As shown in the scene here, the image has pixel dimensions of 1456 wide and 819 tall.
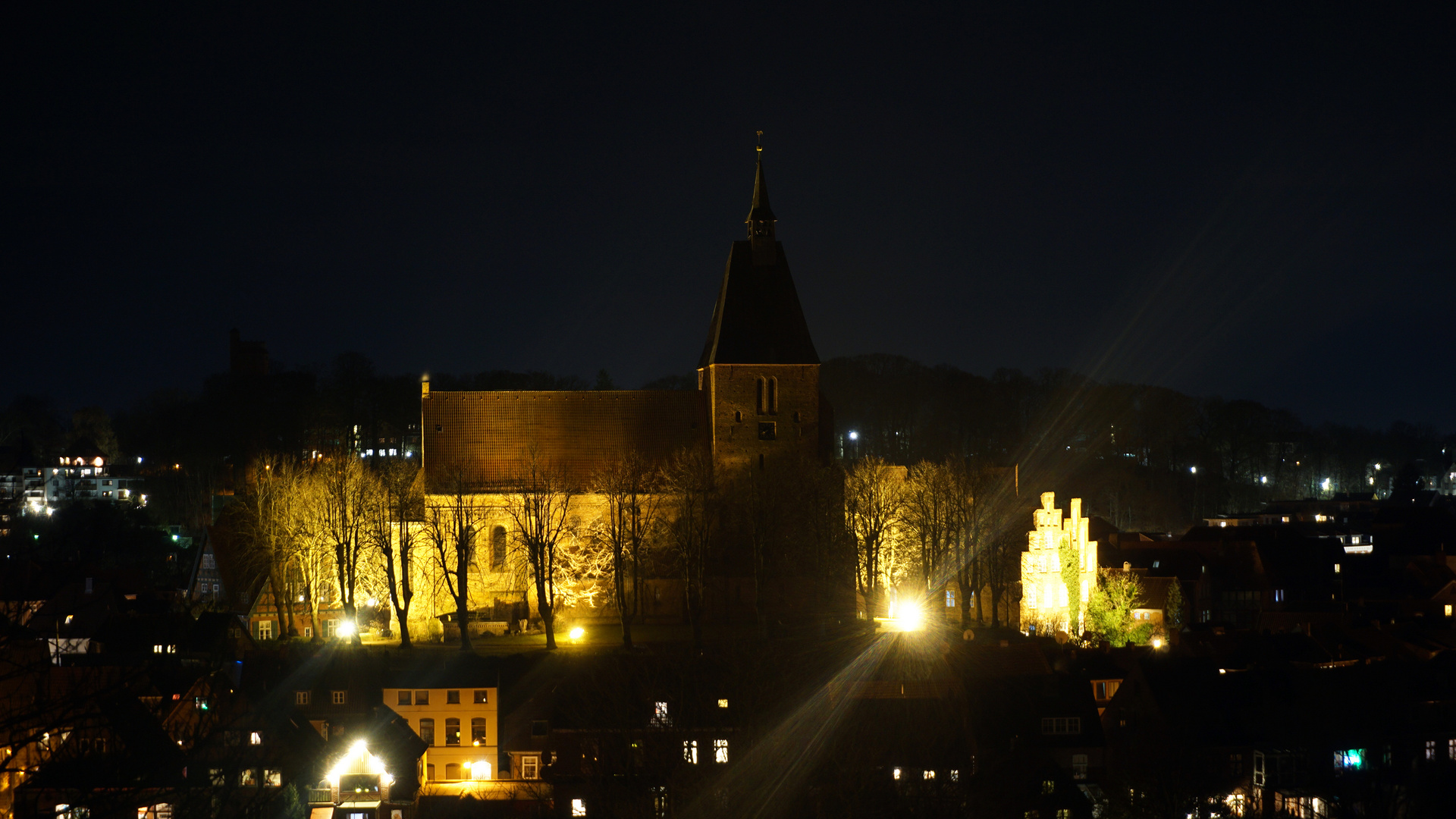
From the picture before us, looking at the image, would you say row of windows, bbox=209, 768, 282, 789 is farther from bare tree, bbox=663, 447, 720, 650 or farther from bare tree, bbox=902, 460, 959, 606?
bare tree, bbox=902, 460, 959, 606

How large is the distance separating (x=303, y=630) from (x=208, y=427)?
3138cm

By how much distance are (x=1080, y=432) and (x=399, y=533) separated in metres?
63.3

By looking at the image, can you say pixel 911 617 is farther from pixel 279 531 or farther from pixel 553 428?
pixel 279 531

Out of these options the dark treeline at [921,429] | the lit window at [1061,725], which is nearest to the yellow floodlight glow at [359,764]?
the lit window at [1061,725]

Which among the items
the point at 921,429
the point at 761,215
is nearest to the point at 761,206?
the point at 761,215

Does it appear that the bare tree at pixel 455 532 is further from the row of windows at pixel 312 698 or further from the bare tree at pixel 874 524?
the bare tree at pixel 874 524

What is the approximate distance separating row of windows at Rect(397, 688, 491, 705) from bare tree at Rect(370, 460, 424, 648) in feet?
27.6

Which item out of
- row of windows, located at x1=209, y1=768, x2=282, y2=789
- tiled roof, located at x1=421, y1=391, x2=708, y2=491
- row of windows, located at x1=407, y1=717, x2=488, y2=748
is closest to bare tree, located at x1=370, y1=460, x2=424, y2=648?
tiled roof, located at x1=421, y1=391, x2=708, y2=491

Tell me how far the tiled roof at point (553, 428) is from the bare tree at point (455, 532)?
1.32 m

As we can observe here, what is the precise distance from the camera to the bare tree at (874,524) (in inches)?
2055

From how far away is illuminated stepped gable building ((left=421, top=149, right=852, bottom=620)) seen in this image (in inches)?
2233

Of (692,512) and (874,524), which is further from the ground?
(692,512)

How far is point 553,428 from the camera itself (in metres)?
57.9

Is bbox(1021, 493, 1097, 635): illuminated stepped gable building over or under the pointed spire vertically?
under
